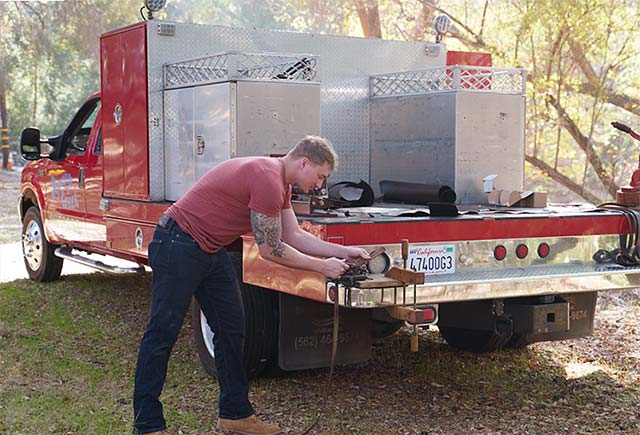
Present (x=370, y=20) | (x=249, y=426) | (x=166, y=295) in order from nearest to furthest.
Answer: (x=166, y=295)
(x=249, y=426)
(x=370, y=20)

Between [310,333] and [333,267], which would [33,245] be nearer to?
[310,333]

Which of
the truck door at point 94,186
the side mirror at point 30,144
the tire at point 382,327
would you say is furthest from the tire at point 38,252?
the tire at point 382,327

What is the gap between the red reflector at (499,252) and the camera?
5.05 m

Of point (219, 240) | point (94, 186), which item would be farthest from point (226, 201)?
point (94, 186)

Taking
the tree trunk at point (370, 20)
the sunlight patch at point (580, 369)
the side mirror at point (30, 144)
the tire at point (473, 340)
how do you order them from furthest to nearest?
the tree trunk at point (370, 20) < the side mirror at point (30, 144) < the tire at point (473, 340) < the sunlight patch at point (580, 369)

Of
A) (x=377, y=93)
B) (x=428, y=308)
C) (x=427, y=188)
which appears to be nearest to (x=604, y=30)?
(x=377, y=93)

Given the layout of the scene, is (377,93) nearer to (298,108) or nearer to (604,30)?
(298,108)

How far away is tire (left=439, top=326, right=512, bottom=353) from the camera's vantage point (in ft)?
21.6

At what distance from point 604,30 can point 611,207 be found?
5805 millimetres

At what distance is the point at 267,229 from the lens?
4.34 metres

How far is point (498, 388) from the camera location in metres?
5.87

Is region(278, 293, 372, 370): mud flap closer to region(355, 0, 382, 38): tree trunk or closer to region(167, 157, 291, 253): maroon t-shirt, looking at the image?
region(167, 157, 291, 253): maroon t-shirt

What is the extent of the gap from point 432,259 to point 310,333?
0.90 m

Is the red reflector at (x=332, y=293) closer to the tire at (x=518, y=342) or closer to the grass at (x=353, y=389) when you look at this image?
the grass at (x=353, y=389)
